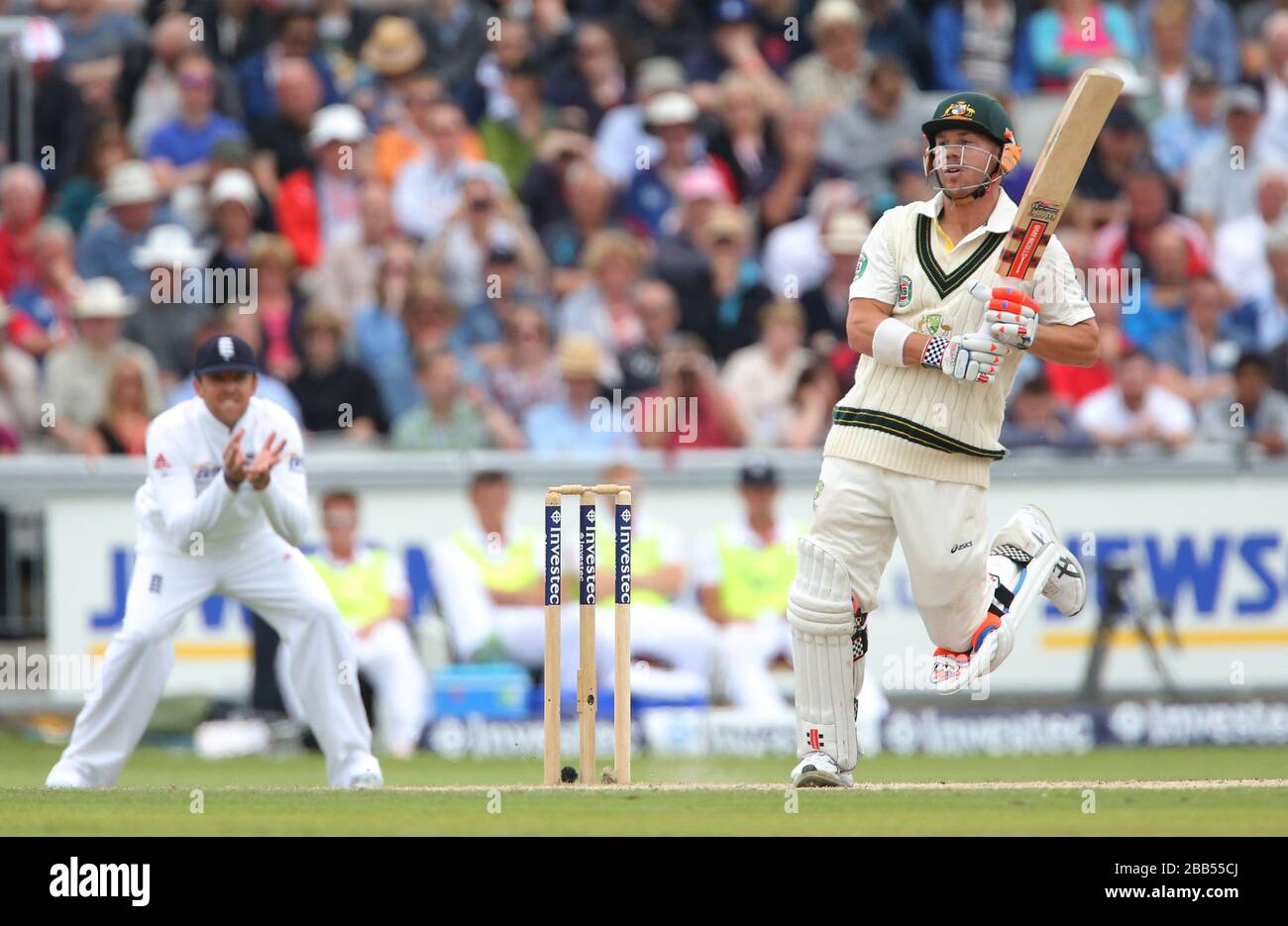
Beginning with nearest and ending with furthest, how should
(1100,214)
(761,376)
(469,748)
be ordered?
(469,748) → (761,376) → (1100,214)

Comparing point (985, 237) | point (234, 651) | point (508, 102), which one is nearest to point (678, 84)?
point (508, 102)

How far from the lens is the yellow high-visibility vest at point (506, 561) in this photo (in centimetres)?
1297

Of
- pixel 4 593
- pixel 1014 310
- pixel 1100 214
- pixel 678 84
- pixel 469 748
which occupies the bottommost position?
pixel 469 748

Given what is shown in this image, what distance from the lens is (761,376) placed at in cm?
1443

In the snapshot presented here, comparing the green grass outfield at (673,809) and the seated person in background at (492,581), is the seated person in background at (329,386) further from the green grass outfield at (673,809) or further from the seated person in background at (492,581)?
the green grass outfield at (673,809)

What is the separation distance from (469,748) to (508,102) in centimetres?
554

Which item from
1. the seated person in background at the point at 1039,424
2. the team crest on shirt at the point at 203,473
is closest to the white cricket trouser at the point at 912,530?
the team crest on shirt at the point at 203,473

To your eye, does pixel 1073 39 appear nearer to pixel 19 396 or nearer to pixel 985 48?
pixel 985 48

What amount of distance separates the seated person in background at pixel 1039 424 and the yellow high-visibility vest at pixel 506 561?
291 centimetres
